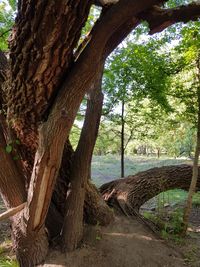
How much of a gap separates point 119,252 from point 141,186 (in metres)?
1.75

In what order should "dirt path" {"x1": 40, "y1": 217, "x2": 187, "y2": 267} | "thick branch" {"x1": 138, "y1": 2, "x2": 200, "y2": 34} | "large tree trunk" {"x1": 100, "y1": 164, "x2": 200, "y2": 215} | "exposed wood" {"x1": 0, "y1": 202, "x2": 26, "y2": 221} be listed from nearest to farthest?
"thick branch" {"x1": 138, "y1": 2, "x2": 200, "y2": 34} → "exposed wood" {"x1": 0, "y1": 202, "x2": 26, "y2": 221} → "dirt path" {"x1": 40, "y1": 217, "x2": 187, "y2": 267} → "large tree trunk" {"x1": 100, "y1": 164, "x2": 200, "y2": 215}

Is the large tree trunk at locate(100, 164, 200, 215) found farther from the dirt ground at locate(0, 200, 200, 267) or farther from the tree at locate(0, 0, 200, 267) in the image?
the tree at locate(0, 0, 200, 267)

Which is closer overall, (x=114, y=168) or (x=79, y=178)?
(x=79, y=178)

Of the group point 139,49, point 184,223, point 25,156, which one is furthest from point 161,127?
point 25,156

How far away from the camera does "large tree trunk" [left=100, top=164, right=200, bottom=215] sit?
4.49 metres

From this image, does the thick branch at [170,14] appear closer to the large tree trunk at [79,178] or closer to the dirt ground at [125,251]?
the large tree trunk at [79,178]

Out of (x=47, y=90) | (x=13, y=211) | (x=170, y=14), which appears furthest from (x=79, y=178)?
(x=170, y=14)

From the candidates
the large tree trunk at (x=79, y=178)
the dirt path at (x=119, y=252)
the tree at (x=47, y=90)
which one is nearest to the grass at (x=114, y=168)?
the dirt path at (x=119, y=252)

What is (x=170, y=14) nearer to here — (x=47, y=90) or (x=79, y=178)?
(x=47, y=90)

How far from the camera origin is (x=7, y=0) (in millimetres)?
5781

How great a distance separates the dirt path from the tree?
0.17m

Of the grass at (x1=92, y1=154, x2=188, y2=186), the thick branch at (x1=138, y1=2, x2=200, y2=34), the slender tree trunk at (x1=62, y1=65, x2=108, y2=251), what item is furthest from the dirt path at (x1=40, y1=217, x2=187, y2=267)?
the grass at (x1=92, y1=154, x2=188, y2=186)

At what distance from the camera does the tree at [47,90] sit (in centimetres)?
225

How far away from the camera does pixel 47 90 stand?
2.62 metres
